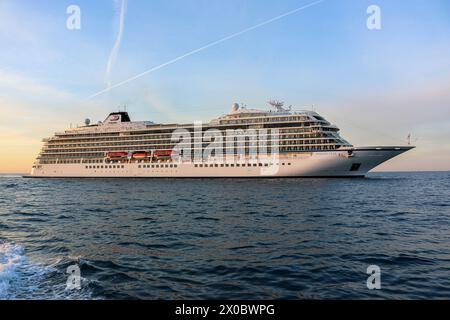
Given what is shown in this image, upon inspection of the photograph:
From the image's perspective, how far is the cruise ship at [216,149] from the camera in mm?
67812

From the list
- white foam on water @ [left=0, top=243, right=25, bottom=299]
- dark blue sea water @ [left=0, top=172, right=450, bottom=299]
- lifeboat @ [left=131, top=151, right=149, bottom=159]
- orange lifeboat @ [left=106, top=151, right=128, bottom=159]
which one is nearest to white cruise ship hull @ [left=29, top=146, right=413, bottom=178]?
lifeboat @ [left=131, top=151, right=149, bottom=159]

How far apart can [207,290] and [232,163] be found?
64238mm

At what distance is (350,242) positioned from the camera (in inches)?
572

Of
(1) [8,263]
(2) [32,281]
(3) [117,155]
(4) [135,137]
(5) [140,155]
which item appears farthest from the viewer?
(4) [135,137]

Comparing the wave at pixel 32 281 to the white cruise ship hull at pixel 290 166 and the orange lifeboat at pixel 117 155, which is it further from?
the orange lifeboat at pixel 117 155

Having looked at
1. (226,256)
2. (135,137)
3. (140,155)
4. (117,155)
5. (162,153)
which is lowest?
(226,256)

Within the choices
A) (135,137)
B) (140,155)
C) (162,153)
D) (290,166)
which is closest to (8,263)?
(290,166)

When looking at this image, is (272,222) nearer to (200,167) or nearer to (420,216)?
(420,216)

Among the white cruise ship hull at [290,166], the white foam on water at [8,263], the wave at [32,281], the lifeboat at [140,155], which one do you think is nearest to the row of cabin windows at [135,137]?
the lifeboat at [140,155]

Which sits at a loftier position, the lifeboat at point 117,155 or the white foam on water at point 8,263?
the lifeboat at point 117,155

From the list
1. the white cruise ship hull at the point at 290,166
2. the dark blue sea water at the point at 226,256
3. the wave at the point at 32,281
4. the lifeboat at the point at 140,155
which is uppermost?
the lifeboat at the point at 140,155

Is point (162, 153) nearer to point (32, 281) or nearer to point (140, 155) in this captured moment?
point (140, 155)

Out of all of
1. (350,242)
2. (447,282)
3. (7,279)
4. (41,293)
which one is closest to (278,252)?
(350,242)

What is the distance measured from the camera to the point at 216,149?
7719 centimetres
